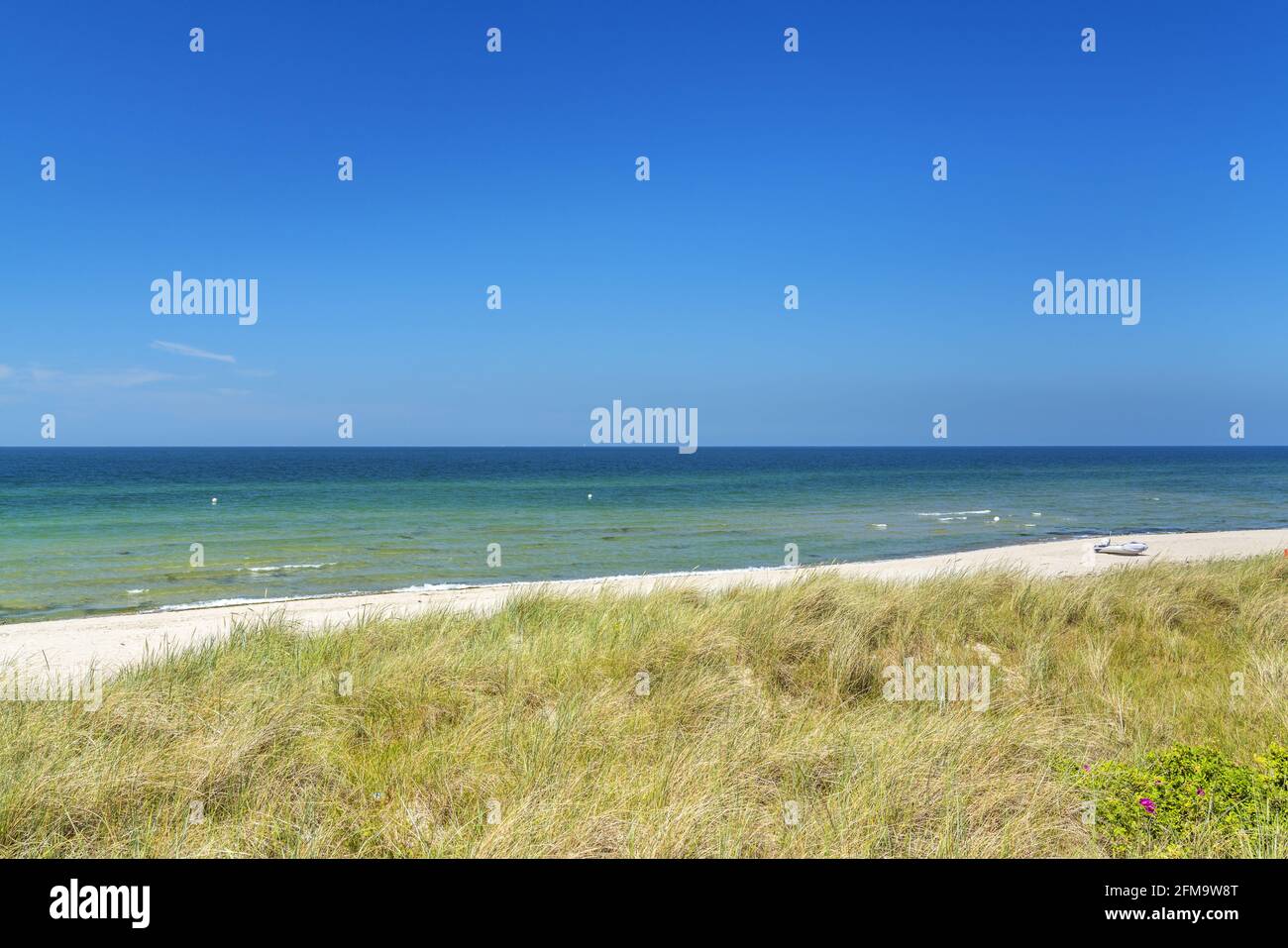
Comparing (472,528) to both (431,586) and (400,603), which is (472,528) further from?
(400,603)

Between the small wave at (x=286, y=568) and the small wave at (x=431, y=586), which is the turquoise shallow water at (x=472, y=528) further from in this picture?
the small wave at (x=431, y=586)

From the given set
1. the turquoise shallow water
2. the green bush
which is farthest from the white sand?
the green bush

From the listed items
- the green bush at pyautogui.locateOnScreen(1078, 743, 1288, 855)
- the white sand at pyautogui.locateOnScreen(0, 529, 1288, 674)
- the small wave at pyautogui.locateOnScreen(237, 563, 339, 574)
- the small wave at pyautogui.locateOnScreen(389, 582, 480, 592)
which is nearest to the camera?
the green bush at pyautogui.locateOnScreen(1078, 743, 1288, 855)

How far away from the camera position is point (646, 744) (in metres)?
5.09

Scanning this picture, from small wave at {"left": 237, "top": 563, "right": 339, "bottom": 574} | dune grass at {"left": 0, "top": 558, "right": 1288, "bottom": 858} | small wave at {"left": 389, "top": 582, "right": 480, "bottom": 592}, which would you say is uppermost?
dune grass at {"left": 0, "top": 558, "right": 1288, "bottom": 858}

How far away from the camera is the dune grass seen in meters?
3.79

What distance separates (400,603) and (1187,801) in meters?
14.0

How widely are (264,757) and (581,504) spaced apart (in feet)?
137

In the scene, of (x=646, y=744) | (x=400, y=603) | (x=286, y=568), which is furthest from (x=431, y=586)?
(x=646, y=744)

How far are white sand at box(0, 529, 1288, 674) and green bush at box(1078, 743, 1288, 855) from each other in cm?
761
